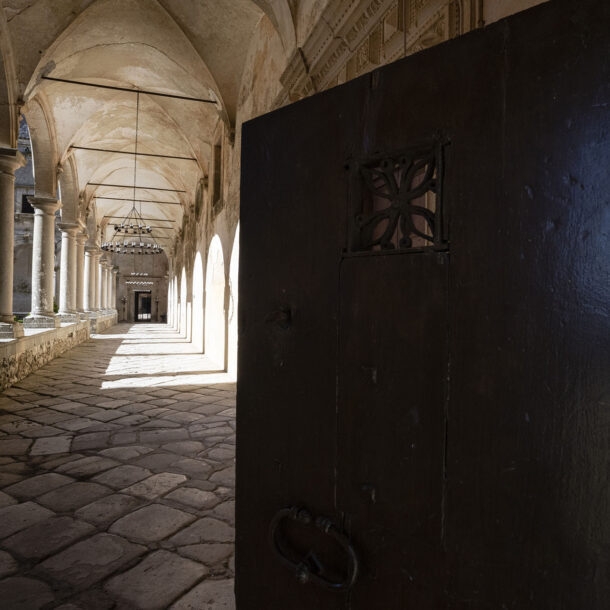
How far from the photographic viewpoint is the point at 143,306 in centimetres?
4556

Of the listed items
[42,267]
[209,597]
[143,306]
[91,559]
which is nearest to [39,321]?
[42,267]

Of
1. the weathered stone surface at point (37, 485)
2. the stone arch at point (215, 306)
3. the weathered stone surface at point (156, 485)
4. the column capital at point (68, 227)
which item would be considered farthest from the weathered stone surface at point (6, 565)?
the column capital at point (68, 227)

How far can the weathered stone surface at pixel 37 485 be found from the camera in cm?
304

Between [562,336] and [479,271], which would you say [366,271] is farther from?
[562,336]

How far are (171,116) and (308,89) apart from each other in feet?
28.4

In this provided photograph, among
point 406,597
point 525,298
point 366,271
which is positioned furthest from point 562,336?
point 406,597

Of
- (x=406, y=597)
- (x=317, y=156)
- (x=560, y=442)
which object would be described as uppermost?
(x=317, y=156)

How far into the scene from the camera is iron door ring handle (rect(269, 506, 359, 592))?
1.04 m

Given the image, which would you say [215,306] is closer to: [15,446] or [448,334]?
[15,446]

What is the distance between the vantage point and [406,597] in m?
1.00

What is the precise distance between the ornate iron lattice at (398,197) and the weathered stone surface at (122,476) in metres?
3.03

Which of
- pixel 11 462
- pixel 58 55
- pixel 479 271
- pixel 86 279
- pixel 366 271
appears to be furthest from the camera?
pixel 86 279

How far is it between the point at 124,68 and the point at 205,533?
10090 millimetres

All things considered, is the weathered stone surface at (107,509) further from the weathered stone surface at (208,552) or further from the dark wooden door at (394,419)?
the dark wooden door at (394,419)
